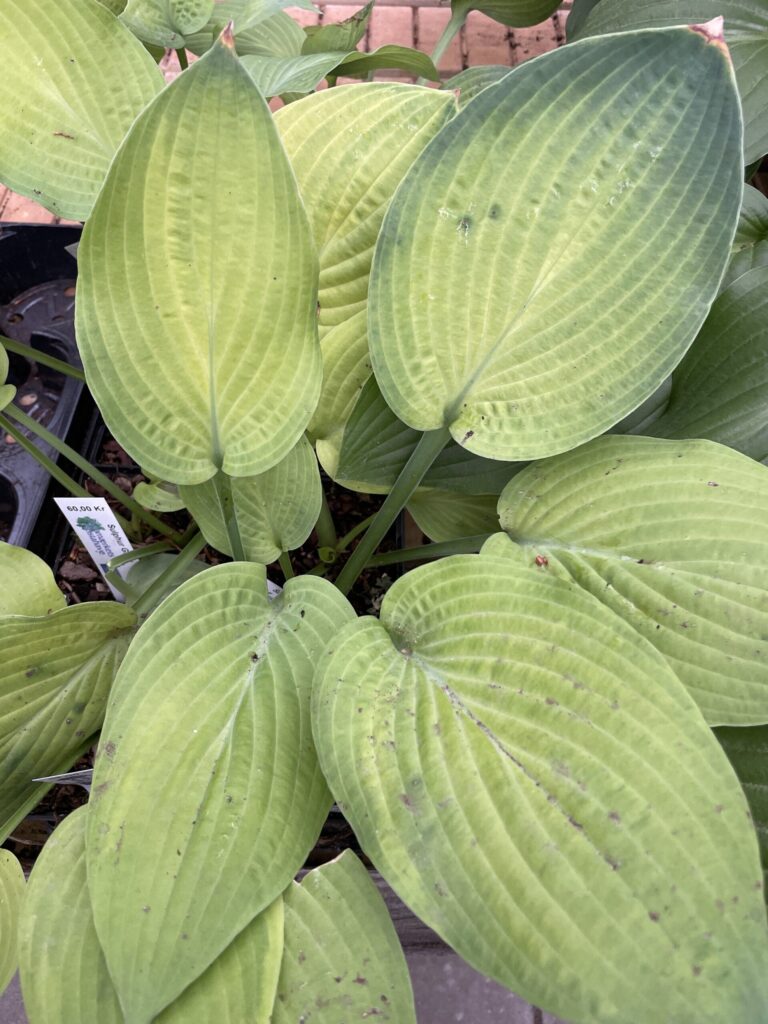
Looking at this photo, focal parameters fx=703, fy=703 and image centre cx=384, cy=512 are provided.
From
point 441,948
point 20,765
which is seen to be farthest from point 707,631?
point 441,948

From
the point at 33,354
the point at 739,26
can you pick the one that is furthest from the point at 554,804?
the point at 739,26

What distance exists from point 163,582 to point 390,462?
26cm


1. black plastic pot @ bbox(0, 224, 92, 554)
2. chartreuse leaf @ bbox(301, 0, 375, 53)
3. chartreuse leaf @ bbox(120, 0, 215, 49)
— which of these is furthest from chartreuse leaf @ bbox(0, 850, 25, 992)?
chartreuse leaf @ bbox(301, 0, 375, 53)

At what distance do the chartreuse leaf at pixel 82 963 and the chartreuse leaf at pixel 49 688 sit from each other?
0.08 m

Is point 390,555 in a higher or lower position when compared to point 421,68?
lower

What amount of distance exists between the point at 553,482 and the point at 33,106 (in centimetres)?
54

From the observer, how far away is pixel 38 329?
3.58 ft

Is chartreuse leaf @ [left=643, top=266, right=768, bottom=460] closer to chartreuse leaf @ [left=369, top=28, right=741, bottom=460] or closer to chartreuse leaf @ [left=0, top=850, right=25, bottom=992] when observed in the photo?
chartreuse leaf @ [left=369, top=28, right=741, bottom=460]

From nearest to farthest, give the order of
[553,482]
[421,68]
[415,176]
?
[415,176] → [553,482] → [421,68]

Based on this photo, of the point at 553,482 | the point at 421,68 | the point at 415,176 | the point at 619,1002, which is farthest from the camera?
the point at 421,68

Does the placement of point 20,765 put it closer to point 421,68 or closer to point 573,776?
point 573,776

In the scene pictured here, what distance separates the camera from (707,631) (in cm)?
49

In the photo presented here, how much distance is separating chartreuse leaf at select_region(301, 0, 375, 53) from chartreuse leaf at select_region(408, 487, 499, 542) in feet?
1.70

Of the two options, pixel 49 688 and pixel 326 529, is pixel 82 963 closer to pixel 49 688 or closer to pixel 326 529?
pixel 49 688
